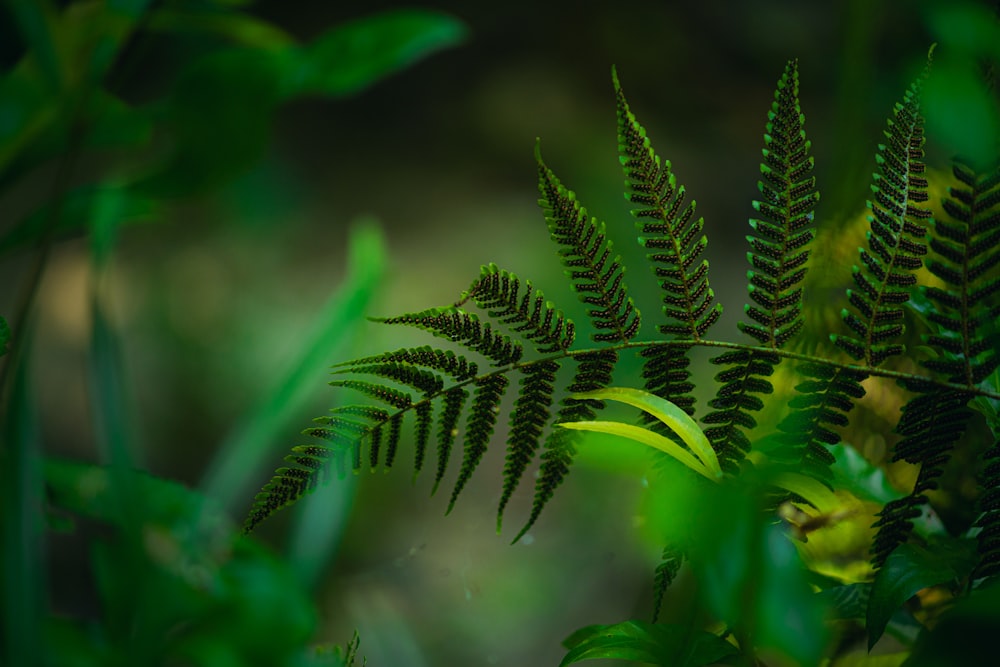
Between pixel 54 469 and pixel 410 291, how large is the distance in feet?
5.24

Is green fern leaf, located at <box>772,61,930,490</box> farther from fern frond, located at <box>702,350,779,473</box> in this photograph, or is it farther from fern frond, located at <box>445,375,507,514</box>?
fern frond, located at <box>445,375,507,514</box>

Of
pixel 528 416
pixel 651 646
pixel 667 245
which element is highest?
pixel 667 245

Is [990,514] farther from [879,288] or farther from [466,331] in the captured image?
[466,331]

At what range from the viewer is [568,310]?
1.45 meters

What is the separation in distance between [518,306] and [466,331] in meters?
0.03

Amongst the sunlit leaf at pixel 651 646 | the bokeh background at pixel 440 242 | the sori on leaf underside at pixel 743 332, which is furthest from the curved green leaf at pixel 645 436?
the bokeh background at pixel 440 242

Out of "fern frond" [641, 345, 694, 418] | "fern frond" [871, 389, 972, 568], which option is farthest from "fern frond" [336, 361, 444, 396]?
"fern frond" [871, 389, 972, 568]

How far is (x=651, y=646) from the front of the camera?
41 cm

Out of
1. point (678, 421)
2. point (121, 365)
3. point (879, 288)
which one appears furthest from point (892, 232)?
point (121, 365)

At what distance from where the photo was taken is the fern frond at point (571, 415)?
37 cm

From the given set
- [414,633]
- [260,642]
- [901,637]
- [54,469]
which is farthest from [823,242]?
[414,633]

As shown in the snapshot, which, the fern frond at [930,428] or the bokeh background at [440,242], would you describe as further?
the bokeh background at [440,242]

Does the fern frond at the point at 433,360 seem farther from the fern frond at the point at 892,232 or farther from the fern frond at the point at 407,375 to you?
the fern frond at the point at 892,232

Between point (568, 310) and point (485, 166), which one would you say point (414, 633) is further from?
point (485, 166)
